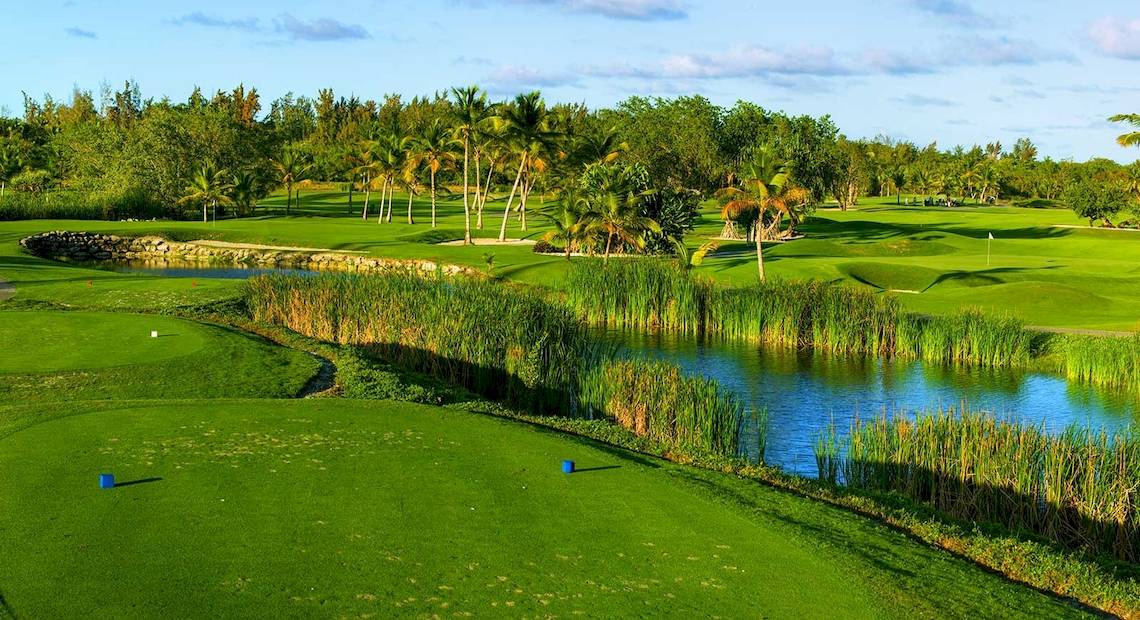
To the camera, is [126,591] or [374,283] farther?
[374,283]

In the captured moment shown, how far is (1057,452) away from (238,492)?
12.3 meters

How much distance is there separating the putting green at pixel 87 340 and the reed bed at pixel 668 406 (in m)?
9.34

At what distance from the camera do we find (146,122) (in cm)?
10031

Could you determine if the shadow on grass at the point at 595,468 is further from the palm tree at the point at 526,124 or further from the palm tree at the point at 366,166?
the palm tree at the point at 366,166

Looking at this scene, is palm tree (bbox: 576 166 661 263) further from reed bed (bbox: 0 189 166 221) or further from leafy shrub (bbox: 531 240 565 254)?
reed bed (bbox: 0 189 166 221)

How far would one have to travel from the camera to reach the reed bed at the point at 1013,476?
15.8m

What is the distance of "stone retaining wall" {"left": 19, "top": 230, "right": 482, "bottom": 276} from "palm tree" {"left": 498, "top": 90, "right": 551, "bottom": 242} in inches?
541

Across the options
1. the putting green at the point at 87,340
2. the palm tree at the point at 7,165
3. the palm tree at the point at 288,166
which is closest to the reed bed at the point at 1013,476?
the putting green at the point at 87,340

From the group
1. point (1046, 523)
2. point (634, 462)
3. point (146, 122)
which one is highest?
point (146, 122)

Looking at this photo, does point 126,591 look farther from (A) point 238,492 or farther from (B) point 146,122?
(B) point 146,122

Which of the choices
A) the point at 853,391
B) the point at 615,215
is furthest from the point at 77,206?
the point at 853,391

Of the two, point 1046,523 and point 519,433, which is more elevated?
point 519,433

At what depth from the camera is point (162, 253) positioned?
70.6 m

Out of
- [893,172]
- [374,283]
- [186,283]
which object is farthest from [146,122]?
[893,172]
